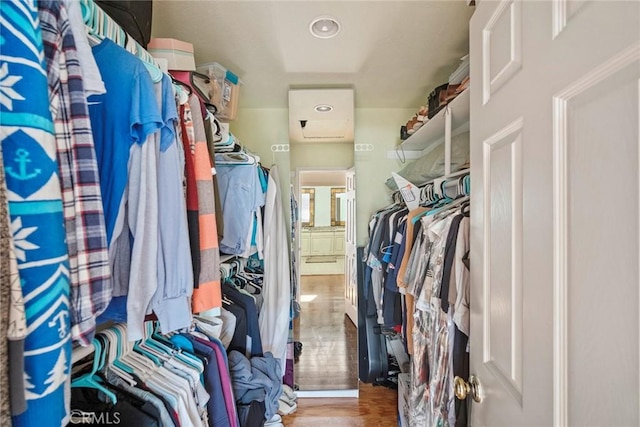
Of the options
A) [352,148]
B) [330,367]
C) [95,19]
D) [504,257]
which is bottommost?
[330,367]

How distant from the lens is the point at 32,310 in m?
0.40

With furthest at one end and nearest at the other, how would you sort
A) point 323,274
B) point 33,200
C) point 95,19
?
point 323,274, point 95,19, point 33,200

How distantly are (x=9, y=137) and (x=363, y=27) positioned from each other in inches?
56.8

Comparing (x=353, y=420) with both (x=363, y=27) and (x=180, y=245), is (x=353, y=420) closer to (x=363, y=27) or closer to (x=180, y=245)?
(x=180, y=245)

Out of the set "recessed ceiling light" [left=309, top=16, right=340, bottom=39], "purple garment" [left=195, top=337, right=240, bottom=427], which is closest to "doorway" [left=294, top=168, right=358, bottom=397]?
"recessed ceiling light" [left=309, top=16, right=340, bottom=39]

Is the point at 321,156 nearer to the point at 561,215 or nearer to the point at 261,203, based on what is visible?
the point at 261,203

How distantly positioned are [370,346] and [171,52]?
2.21 m

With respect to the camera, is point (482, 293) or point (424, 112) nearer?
point (482, 293)

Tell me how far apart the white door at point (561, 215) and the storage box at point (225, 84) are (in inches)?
49.9

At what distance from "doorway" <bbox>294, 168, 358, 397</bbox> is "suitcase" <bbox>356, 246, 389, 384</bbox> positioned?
2.8 inches

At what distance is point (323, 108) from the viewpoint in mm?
2273

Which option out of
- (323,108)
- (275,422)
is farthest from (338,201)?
(275,422)

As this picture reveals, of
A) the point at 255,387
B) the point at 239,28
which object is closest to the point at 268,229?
the point at 255,387

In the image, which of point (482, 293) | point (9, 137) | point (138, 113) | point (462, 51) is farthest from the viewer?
point (462, 51)
